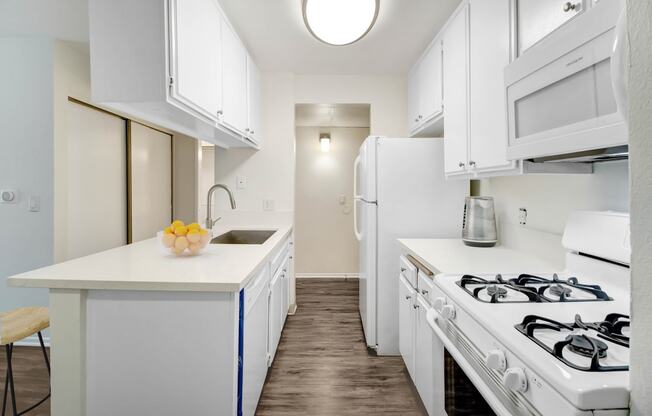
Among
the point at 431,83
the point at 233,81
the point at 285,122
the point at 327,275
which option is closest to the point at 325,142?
the point at 285,122

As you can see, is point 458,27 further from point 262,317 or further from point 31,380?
point 31,380

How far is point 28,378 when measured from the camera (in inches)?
82.4

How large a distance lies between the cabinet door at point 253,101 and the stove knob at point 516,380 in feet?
7.83

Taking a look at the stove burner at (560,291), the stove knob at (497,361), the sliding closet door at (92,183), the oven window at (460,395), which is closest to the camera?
the stove knob at (497,361)

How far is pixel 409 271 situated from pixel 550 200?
80cm

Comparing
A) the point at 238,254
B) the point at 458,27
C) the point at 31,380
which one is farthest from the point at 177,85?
A: the point at 31,380

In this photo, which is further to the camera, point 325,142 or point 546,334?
point 325,142

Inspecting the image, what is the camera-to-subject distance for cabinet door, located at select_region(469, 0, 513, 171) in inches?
58.7

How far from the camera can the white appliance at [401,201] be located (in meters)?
2.37

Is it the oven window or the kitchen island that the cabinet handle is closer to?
the oven window

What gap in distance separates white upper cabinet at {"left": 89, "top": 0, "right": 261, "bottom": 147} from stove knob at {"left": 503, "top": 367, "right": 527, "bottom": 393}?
4.94ft

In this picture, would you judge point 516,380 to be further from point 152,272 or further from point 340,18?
point 340,18

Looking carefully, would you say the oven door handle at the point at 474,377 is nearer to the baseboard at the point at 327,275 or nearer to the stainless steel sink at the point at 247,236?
the stainless steel sink at the point at 247,236

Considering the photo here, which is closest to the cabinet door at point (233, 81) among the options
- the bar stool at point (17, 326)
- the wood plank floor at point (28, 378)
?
the bar stool at point (17, 326)
